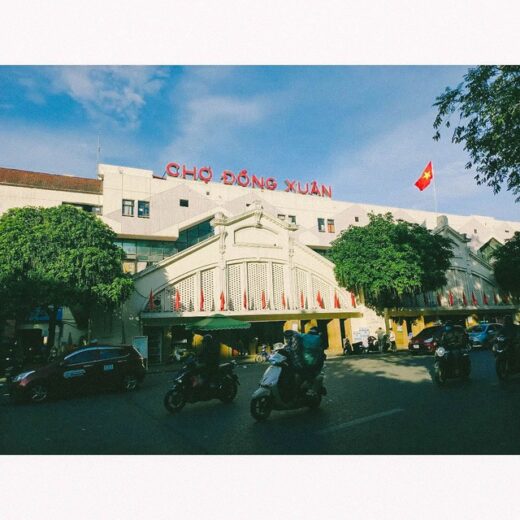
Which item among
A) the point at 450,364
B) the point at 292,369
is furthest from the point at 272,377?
the point at 450,364

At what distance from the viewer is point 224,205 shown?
32.8m

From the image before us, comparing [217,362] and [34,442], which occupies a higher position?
[217,362]

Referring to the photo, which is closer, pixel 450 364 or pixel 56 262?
pixel 450 364

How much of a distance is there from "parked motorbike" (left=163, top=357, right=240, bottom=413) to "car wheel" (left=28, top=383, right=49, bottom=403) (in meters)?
4.37

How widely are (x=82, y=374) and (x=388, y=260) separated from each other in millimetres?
20724

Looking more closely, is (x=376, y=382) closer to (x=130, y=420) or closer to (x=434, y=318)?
(x=130, y=420)

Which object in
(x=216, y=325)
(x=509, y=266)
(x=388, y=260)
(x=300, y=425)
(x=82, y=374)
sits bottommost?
(x=300, y=425)

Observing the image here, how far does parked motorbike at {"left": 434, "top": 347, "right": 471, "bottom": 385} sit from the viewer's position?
32.0ft

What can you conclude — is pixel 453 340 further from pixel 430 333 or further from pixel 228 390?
pixel 430 333

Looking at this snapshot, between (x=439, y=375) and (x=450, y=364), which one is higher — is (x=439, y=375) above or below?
below

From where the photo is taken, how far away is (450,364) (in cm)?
1000

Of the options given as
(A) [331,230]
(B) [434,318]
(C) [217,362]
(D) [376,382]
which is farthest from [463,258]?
(C) [217,362]

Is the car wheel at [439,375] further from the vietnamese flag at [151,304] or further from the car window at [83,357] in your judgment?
the vietnamese flag at [151,304]

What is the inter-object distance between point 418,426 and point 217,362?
4.53m
